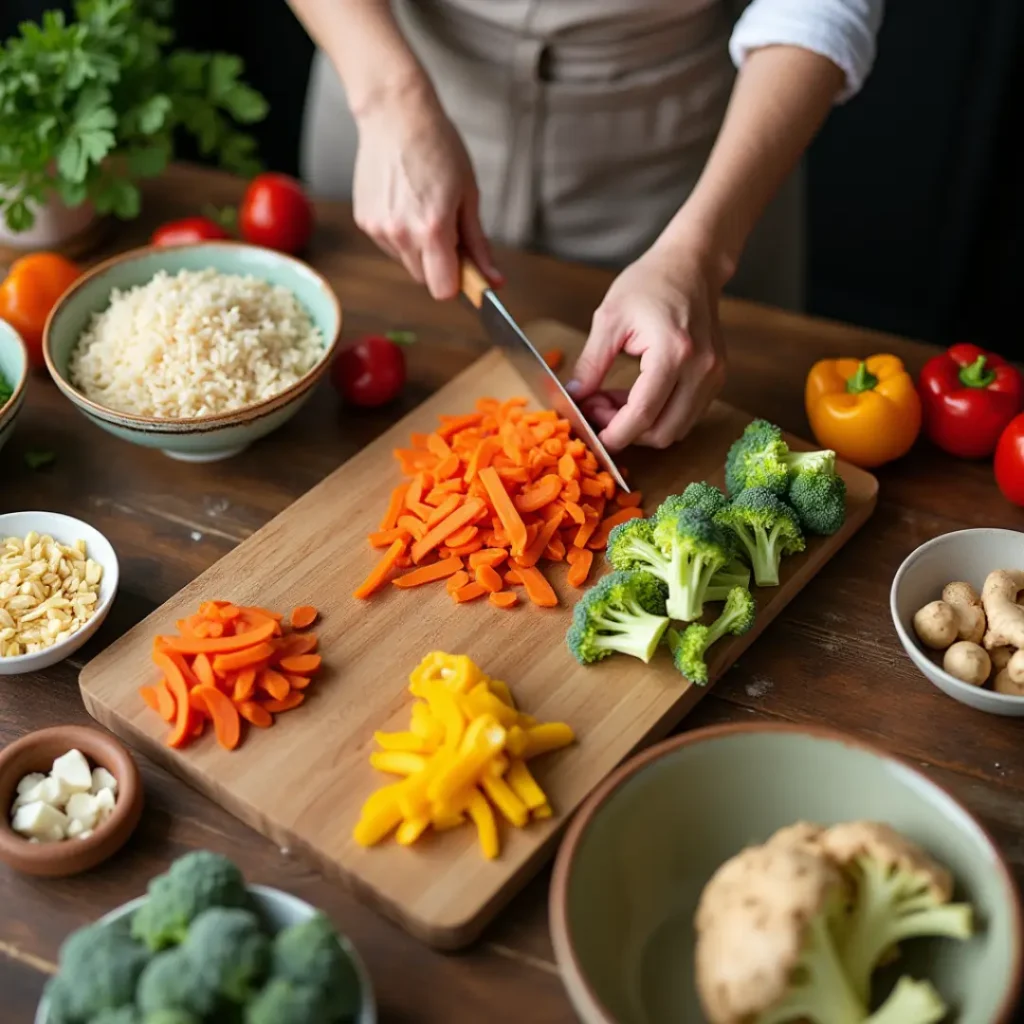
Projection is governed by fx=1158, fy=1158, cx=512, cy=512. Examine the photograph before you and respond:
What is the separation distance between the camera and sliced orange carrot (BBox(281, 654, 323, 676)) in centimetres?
186

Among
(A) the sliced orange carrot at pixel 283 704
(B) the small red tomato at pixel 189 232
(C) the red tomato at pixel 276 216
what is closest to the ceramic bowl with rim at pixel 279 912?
(A) the sliced orange carrot at pixel 283 704

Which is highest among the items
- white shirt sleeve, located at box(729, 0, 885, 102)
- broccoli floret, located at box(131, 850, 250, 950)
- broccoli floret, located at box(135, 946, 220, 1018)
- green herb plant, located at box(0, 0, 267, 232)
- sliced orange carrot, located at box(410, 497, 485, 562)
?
white shirt sleeve, located at box(729, 0, 885, 102)

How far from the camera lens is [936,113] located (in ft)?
14.5

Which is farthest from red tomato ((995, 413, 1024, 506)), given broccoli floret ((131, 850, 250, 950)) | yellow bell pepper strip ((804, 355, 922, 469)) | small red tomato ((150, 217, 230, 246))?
small red tomato ((150, 217, 230, 246))

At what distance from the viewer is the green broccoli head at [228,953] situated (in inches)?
50.9

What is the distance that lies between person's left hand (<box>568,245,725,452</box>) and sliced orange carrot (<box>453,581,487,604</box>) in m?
0.39

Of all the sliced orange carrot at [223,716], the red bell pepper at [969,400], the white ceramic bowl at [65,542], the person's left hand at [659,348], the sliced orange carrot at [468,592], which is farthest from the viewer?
the red bell pepper at [969,400]

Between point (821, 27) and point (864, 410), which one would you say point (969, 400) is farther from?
point (821, 27)

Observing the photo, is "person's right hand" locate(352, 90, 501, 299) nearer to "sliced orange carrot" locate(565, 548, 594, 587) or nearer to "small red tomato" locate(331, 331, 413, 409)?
"small red tomato" locate(331, 331, 413, 409)

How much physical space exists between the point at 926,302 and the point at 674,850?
388cm

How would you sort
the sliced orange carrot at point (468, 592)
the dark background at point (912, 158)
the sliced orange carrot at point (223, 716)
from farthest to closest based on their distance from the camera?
1. the dark background at point (912, 158)
2. the sliced orange carrot at point (468, 592)
3. the sliced orange carrot at point (223, 716)

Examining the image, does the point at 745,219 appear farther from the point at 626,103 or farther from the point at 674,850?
the point at 674,850

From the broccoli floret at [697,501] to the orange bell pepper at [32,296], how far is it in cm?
144

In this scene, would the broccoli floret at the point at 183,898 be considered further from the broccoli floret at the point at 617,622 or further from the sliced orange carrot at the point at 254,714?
the broccoli floret at the point at 617,622
